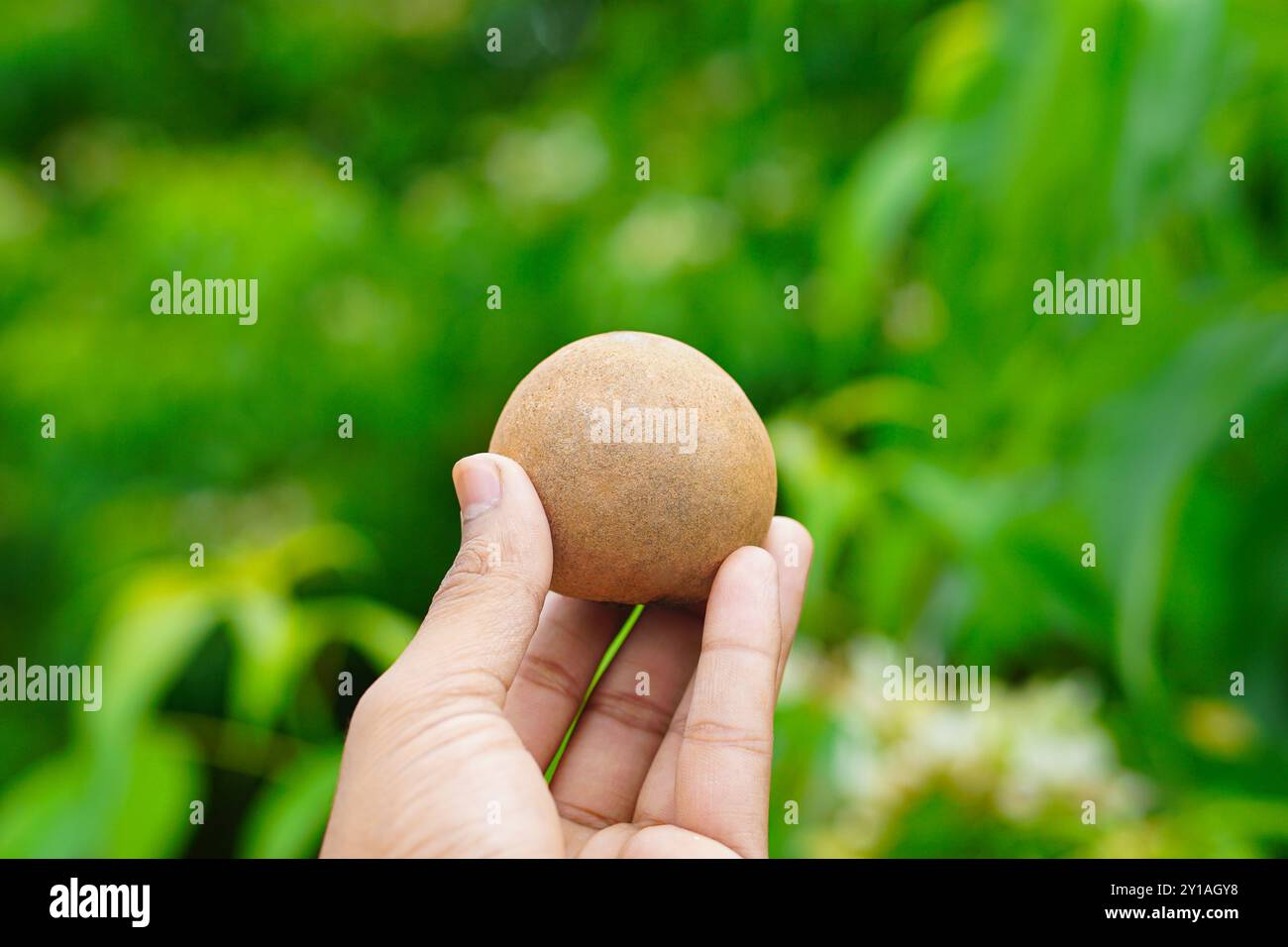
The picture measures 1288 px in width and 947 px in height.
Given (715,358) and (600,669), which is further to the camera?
(715,358)

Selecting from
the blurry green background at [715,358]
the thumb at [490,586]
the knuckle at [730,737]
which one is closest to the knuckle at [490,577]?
the thumb at [490,586]

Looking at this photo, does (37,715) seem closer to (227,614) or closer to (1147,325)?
(227,614)

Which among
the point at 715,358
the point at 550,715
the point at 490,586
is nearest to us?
the point at 490,586

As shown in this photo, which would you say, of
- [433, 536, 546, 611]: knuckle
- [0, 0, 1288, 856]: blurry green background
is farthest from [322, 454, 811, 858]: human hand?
[0, 0, 1288, 856]: blurry green background

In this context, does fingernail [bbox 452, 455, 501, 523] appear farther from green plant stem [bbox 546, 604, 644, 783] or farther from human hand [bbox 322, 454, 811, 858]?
green plant stem [bbox 546, 604, 644, 783]

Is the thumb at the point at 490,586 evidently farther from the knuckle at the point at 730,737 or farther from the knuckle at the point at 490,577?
the knuckle at the point at 730,737

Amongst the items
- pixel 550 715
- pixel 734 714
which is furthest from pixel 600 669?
pixel 734 714

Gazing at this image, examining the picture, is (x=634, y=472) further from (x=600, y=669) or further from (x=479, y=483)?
(x=600, y=669)
